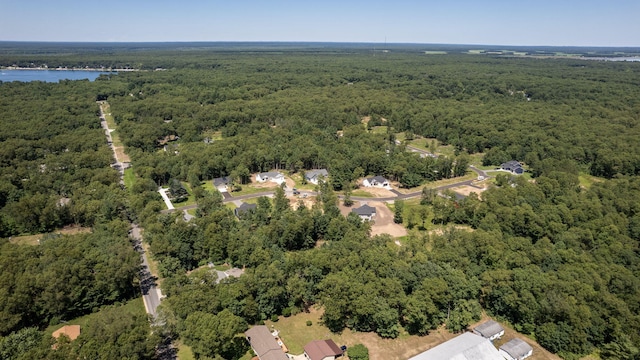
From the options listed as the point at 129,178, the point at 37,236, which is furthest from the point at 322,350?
the point at 129,178

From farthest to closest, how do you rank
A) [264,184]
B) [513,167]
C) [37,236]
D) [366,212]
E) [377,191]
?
[513,167], [264,184], [377,191], [366,212], [37,236]

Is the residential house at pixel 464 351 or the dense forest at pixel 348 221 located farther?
the dense forest at pixel 348 221

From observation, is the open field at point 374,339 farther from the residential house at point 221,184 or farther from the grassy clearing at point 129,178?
the grassy clearing at point 129,178

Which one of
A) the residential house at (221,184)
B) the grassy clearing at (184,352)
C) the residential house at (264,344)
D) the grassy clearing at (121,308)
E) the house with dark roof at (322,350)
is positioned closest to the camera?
the residential house at (264,344)

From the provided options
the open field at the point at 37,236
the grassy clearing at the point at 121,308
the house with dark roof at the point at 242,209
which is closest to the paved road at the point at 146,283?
the grassy clearing at the point at 121,308

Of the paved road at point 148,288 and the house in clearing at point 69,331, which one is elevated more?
the house in clearing at point 69,331

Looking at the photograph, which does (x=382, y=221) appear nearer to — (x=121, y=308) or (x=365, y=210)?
(x=365, y=210)
